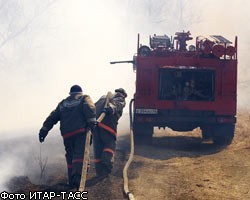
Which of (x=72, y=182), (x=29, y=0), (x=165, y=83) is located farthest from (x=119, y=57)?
(x=72, y=182)

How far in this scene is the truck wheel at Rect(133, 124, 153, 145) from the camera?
11180mm

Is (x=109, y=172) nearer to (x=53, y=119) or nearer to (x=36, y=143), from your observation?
(x=53, y=119)

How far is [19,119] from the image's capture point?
1966 cm

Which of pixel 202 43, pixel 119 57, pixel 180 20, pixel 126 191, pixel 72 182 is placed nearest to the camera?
pixel 126 191

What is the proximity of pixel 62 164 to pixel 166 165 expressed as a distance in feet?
7.10

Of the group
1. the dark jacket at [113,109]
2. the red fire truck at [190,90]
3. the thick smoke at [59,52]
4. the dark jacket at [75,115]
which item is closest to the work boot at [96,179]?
the dark jacket at [75,115]

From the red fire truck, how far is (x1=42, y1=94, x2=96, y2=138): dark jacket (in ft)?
11.5

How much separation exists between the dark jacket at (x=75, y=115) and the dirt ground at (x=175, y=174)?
0.97 m

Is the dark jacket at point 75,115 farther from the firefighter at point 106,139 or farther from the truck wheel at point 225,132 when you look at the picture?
the truck wheel at point 225,132

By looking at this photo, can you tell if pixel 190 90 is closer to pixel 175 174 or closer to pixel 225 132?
pixel 225 132

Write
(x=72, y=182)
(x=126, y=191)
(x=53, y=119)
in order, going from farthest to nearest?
(x=53, y=119), (x=72, y=182), (x=126, y=191)

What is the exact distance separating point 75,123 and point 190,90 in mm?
4507

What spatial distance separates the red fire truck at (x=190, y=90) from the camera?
10.9m

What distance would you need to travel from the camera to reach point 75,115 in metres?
7.55
